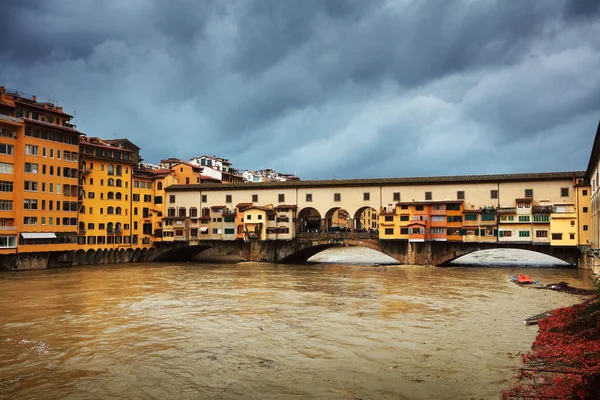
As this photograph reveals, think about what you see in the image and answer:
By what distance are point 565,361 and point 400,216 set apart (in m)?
41.0

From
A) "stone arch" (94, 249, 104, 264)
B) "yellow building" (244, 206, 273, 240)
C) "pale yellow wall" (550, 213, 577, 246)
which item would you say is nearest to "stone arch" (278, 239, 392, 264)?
"yellow building" (244, 206, 273, 240)

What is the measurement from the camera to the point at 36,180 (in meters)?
51.7

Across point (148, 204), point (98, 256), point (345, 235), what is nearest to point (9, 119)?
point (98, 256)

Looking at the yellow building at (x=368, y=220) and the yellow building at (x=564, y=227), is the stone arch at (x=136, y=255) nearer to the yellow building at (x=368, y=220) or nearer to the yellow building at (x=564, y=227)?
the yellow building at (x=564, y=227)

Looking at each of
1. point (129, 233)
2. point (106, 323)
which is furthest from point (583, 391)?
point (129, 233)

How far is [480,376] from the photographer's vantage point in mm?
14391

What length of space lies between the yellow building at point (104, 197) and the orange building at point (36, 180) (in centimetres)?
260

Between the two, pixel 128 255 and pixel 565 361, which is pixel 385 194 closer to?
pixel 128 255

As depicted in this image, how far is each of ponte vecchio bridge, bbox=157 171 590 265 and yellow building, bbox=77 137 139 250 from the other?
226 inches

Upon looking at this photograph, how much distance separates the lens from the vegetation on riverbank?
11130 millimetres

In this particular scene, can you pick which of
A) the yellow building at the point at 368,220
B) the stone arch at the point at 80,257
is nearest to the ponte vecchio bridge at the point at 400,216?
the stone arch at the point at 80,257

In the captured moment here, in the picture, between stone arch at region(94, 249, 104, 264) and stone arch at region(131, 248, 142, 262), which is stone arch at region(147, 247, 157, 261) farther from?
stone arch at region(94, 249, 104, 264)

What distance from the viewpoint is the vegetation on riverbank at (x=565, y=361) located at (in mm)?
11130

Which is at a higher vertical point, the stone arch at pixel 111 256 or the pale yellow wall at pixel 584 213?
the pale yellow wall at pixel 584 213
